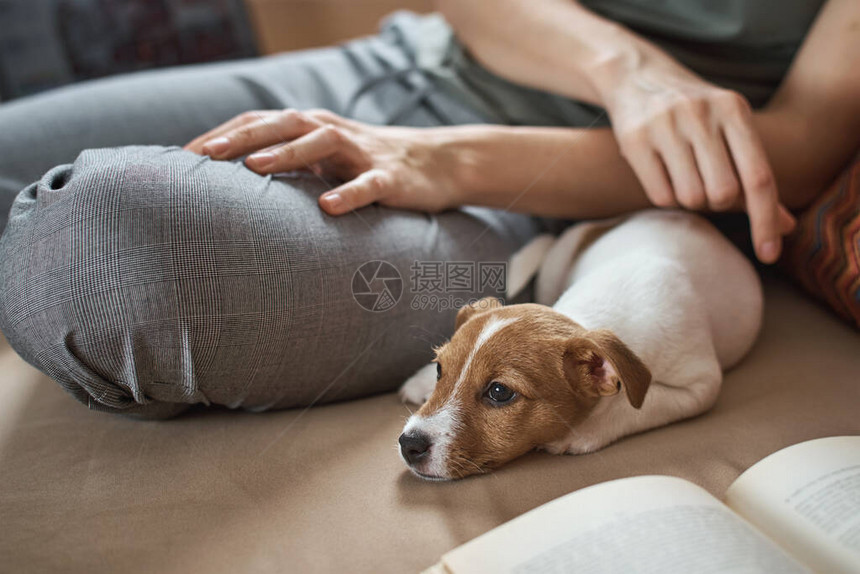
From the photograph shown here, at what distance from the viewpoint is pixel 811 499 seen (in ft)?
2.62

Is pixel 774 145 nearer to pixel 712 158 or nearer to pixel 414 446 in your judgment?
pixel 712 158

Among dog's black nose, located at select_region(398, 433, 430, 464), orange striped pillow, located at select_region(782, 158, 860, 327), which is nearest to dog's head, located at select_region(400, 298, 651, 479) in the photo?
dog's black nose, located at select_region(398, 433, 430, 464)

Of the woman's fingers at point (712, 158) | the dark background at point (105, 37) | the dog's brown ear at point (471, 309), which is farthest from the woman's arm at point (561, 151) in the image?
the dark background at point (105, 37)

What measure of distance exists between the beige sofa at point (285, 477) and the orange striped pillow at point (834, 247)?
152 mm

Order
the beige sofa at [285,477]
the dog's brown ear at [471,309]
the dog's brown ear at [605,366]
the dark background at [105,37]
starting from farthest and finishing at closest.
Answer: the dark background at [105,37], the dog's brown ear at [471,309], the dog's brown ear at [605,366], the beige sofa at [285,477]

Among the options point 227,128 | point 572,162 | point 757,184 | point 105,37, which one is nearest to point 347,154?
point 227,128

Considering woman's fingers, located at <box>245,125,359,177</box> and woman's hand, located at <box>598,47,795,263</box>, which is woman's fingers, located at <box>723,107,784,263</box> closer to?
woman's hand, located at <box>598,47,795,263</box>

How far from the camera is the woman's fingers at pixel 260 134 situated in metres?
1.13

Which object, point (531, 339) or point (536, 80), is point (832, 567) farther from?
point (536, 80)

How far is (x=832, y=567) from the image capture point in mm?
729

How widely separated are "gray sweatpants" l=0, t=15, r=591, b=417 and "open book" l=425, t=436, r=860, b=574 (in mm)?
446

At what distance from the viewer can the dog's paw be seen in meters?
1.13

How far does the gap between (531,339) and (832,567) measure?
47 centimetres

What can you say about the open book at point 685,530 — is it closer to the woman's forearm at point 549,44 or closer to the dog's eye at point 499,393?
the dog's eye at point 499,393
